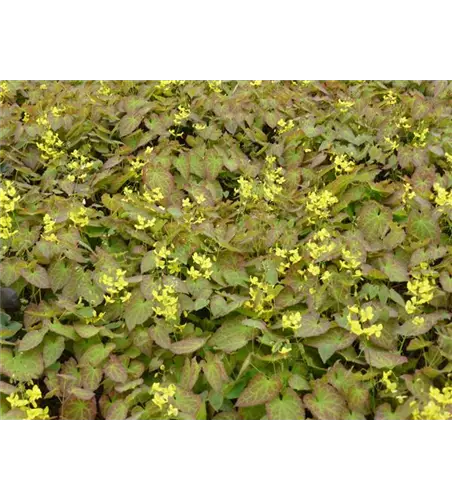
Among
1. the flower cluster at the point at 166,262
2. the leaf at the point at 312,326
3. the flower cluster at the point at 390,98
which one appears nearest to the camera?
the leaf at the point at 312,326

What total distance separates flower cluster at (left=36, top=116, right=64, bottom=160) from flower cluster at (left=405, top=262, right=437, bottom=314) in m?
1.65

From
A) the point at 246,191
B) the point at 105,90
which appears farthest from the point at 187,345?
the point at 105,90

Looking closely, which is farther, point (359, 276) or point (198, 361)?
point (359, 276)

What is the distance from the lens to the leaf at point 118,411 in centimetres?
202

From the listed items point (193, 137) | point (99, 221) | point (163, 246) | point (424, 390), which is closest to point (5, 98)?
point (193, 137)

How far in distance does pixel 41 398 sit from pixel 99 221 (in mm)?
826

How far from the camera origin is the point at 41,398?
7.05 feet

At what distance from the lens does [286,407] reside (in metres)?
2.03

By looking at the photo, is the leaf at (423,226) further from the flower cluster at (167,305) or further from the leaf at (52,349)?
the leaf at (52,349)

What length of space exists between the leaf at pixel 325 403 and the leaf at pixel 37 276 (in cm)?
97

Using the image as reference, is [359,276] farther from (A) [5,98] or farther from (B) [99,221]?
A: (A) [5,98]

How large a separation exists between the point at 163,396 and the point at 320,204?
108cm

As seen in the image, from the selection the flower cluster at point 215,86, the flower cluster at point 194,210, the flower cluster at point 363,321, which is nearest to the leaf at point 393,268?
the flower cluster at point 363,321

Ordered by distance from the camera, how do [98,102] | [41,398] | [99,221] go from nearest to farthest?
[41,398]
[99,221]
[98,102]
